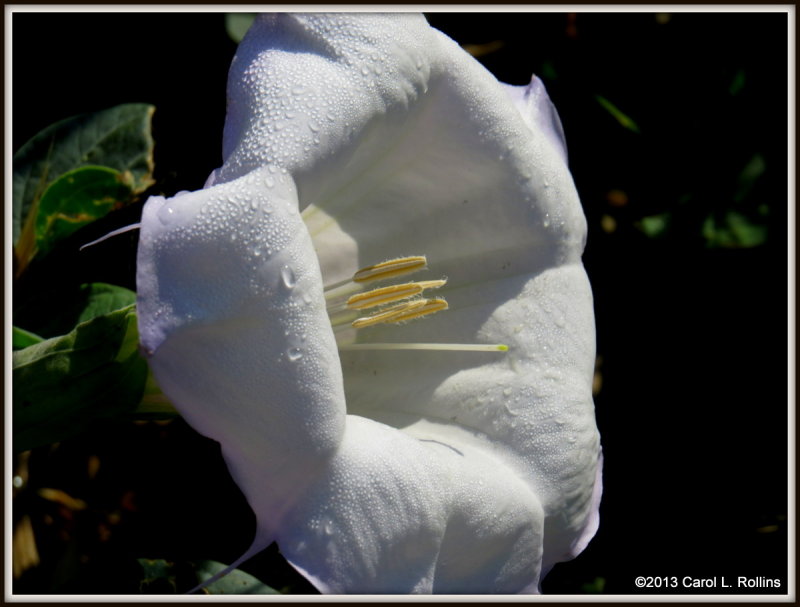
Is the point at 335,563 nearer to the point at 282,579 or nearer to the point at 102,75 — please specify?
the point at 282,579

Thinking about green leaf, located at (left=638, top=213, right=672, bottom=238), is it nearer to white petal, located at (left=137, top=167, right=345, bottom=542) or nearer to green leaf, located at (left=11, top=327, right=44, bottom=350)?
white petal, located at (left=137, top=167, right=345, bottom=542)

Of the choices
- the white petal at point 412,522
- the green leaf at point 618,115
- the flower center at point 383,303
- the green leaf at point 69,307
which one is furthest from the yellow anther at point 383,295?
the green leaf at point 618,115

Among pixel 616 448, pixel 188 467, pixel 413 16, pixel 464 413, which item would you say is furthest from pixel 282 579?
pixel 413 16

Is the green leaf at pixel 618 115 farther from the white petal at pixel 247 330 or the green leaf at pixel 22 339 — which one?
the green leaf at pixel 22 339

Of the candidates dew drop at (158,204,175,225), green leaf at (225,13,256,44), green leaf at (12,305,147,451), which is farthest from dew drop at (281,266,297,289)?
green leaf at (225,13,256,44)

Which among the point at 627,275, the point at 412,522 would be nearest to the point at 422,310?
the point at 412,522

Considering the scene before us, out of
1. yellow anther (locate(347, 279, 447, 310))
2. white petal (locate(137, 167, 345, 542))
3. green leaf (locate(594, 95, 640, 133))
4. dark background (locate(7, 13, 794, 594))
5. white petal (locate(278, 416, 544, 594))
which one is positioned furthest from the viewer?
green leaf (locate(594, 95, 640, 133))
